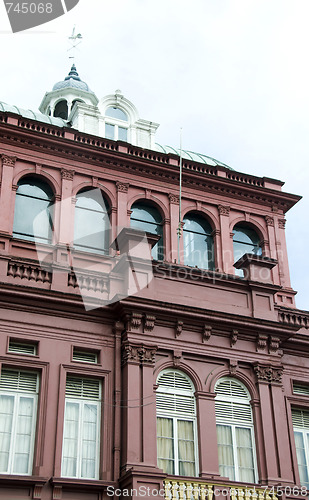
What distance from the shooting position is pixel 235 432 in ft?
66.7

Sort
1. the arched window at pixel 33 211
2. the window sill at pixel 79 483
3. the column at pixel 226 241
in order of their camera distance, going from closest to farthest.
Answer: the window sill at pixel 79 483 → the arched window at pixel 33 211 → the column at pixel 226 241

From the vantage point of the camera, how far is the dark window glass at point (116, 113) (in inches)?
1133

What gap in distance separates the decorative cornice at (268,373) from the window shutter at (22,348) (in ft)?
20.2

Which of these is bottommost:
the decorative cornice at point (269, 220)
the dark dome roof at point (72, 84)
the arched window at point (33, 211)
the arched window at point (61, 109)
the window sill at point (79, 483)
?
the window sill at point (79, 483)

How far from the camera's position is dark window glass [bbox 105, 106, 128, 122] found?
2878 cm

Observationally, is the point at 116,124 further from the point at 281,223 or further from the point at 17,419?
the point at 17,419

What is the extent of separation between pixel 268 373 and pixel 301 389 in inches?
65.2

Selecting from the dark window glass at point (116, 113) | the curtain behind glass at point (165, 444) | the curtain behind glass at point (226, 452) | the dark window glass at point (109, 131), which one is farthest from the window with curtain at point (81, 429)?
the dark window glass at point (116, 113)

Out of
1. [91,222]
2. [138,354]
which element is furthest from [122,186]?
[138,354]

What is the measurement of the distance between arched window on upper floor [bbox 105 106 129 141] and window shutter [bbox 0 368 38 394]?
11.4 metres

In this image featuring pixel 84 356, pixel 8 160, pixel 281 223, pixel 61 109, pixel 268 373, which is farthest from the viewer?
pixel 61 109

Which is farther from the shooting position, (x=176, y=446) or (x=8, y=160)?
(x=8, y=160)

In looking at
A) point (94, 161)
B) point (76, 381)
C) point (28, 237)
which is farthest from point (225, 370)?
point (94, 161)

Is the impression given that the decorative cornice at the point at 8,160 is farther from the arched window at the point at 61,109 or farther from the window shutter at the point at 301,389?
the window shutter at the point at 301,389
